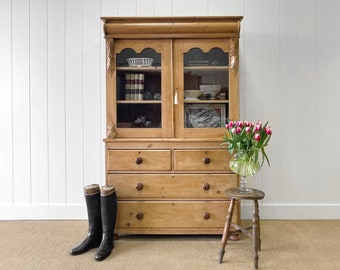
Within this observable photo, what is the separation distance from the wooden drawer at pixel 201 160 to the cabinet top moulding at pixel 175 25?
0.96 meters

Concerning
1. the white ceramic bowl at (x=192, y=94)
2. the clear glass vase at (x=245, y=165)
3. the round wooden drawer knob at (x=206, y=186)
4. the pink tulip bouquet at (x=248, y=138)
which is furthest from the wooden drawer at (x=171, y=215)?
the white ceramic bowl at (x=192, y=94)

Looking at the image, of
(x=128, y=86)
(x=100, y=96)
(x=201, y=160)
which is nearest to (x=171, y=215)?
(x=201, y=160)

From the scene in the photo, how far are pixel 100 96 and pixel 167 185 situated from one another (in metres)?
1.18

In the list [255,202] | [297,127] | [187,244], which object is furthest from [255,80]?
[187,244]

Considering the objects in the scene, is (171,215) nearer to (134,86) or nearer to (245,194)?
(245,194)

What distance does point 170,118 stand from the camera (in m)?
2.84

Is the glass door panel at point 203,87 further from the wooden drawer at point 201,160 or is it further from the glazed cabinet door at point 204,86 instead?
the wooden drawer at point 201,160

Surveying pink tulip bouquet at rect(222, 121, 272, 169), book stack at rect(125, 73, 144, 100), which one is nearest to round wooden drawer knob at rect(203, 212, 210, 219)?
pink tulip bouquet at rect(222, 121, 272, 169)

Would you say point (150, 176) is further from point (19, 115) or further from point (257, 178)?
point (19, 115)

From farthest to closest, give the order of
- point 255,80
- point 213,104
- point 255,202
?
point 255,80 → point 213,104 → point 255,202

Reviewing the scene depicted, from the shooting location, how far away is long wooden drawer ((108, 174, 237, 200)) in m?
2.75

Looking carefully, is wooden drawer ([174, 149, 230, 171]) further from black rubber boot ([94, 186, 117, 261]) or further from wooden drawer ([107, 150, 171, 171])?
black rubber boot ([94, 186, 117, 261])

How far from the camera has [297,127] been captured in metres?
3.34

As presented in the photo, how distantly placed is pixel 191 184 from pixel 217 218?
1.12 feet
